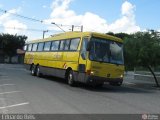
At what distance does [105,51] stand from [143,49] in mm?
7376

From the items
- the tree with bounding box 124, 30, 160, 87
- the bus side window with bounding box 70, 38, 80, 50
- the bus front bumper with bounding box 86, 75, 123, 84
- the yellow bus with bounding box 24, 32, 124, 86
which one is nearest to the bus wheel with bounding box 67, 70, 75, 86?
the yellow bus with bounding box 24, 32, 124, 86

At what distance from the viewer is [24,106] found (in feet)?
45.2

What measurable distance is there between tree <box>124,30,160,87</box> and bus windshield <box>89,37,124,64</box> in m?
6.52

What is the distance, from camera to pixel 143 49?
94.4 ft

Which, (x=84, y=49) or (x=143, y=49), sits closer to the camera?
(x=84, y=49)

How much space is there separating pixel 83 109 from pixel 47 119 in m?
2.47

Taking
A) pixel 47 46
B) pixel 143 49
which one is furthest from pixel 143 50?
pixel 47 46

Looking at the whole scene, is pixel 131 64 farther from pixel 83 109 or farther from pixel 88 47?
pixel 83 109

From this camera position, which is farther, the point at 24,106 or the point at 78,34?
the point at 78,34

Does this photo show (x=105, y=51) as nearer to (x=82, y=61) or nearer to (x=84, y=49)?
(x=84, y=49)

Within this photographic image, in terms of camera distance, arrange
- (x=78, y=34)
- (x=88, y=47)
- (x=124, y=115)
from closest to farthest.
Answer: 1. (x=124, y=115)
2. (x=88, y=47)
3. (x=78, y=34)

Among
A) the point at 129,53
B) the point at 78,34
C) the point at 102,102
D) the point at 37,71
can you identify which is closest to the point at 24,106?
the point at 102,102

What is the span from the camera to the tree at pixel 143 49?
95.1ft

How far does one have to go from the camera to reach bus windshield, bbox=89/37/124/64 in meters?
21.8
